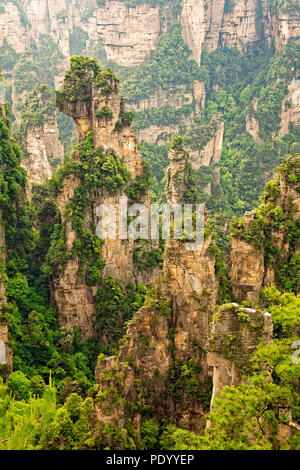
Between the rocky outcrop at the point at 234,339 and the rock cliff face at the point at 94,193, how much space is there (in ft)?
54.4

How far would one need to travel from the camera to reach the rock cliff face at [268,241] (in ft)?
81.7

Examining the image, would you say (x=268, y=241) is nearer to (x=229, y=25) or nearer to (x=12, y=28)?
(x=229, y=25)

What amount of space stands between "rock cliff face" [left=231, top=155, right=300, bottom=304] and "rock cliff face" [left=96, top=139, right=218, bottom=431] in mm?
2045

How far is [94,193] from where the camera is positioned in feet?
113

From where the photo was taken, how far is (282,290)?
2552 cm

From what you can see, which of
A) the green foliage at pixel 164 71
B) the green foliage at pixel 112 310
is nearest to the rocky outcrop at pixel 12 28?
the green foliage at pixel 164 71

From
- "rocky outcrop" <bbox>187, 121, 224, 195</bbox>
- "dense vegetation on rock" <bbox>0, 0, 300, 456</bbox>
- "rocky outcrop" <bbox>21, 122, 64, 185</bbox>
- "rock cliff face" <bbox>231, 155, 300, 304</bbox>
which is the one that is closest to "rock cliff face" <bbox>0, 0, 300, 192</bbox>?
"dense vegetation on rock" <bbox>0, 0, 300, 456</bbox>

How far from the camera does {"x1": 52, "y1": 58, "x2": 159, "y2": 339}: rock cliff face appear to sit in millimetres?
33906

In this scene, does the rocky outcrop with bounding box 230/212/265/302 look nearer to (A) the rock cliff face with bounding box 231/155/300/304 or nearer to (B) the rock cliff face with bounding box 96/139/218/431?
(A) the rock cliff face with bounding box 231/155/300/304

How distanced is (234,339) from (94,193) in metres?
18.3

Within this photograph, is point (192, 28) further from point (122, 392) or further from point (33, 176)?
point (122, 392)

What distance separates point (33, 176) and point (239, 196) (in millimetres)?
25263

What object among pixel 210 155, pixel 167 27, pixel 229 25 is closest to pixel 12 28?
pixel 167 27
